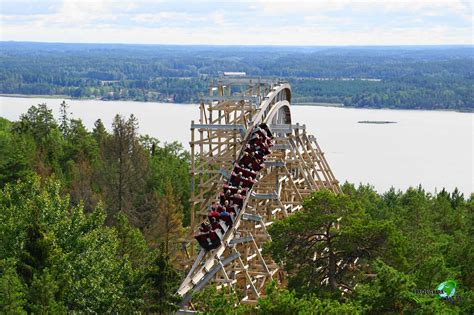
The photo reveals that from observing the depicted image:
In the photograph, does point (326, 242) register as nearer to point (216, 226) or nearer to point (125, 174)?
point (216, 226)

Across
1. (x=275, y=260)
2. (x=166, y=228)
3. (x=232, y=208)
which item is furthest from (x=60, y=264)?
(x=166, y=228)

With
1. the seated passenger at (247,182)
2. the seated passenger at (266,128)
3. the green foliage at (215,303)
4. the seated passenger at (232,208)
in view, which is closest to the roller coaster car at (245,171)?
the seated passenger at (247,182)

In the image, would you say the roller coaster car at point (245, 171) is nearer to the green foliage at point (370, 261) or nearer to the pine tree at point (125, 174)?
the green foliage at point (370, 261)

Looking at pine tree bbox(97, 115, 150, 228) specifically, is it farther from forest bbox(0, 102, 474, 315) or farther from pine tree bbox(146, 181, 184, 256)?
forest bbox(0, 102, 474, 315)

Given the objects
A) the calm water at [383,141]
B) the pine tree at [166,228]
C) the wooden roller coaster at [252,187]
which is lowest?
the calm water at [383,141]

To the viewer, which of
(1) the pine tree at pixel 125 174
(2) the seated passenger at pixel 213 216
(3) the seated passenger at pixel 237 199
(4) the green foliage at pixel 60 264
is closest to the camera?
(4) the green foliage at pixel 60 264

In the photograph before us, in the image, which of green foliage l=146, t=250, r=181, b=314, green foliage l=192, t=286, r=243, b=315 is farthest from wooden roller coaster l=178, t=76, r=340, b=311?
green foliage l=146, t=250, r=181, b=314
